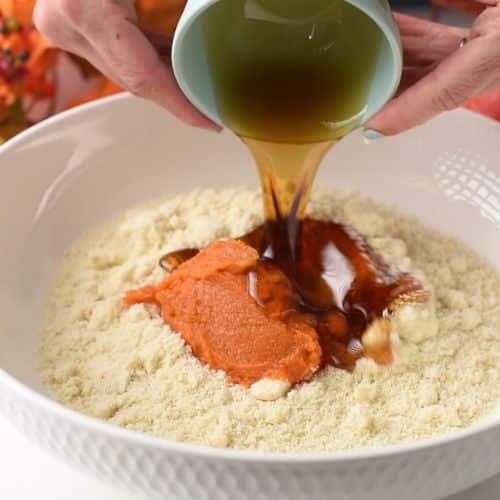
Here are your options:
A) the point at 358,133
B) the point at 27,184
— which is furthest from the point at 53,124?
the point at 358,133

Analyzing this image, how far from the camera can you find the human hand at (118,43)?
90 centimetres

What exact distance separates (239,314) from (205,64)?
299 mm

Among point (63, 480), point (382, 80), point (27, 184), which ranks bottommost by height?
point (63, 480)

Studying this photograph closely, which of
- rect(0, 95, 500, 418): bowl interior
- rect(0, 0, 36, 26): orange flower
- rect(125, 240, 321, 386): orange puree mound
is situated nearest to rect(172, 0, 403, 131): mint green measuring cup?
rect(125, 240, 321, 386): orange puree mound

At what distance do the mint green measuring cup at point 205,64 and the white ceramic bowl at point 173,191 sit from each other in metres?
0.28

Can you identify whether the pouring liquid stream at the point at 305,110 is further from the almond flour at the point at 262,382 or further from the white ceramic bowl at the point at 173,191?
the white ceramic bowl at the point at 173,191

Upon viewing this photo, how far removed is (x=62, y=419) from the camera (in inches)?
27.5

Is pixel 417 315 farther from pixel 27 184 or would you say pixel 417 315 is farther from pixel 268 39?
pixel 27 184

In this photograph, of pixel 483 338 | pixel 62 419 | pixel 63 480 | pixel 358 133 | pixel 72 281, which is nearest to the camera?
pixel 62 419

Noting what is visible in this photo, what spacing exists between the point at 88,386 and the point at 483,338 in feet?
1.50

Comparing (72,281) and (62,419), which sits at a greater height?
(62,419)

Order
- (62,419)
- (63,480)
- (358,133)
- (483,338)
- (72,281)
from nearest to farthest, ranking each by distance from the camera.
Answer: (62,419) < (63,480) < (483,338) < (72,281) < (358,133)

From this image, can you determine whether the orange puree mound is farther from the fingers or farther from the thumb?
the fingers

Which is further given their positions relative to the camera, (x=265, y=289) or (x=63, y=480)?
(x=265, y=289)
